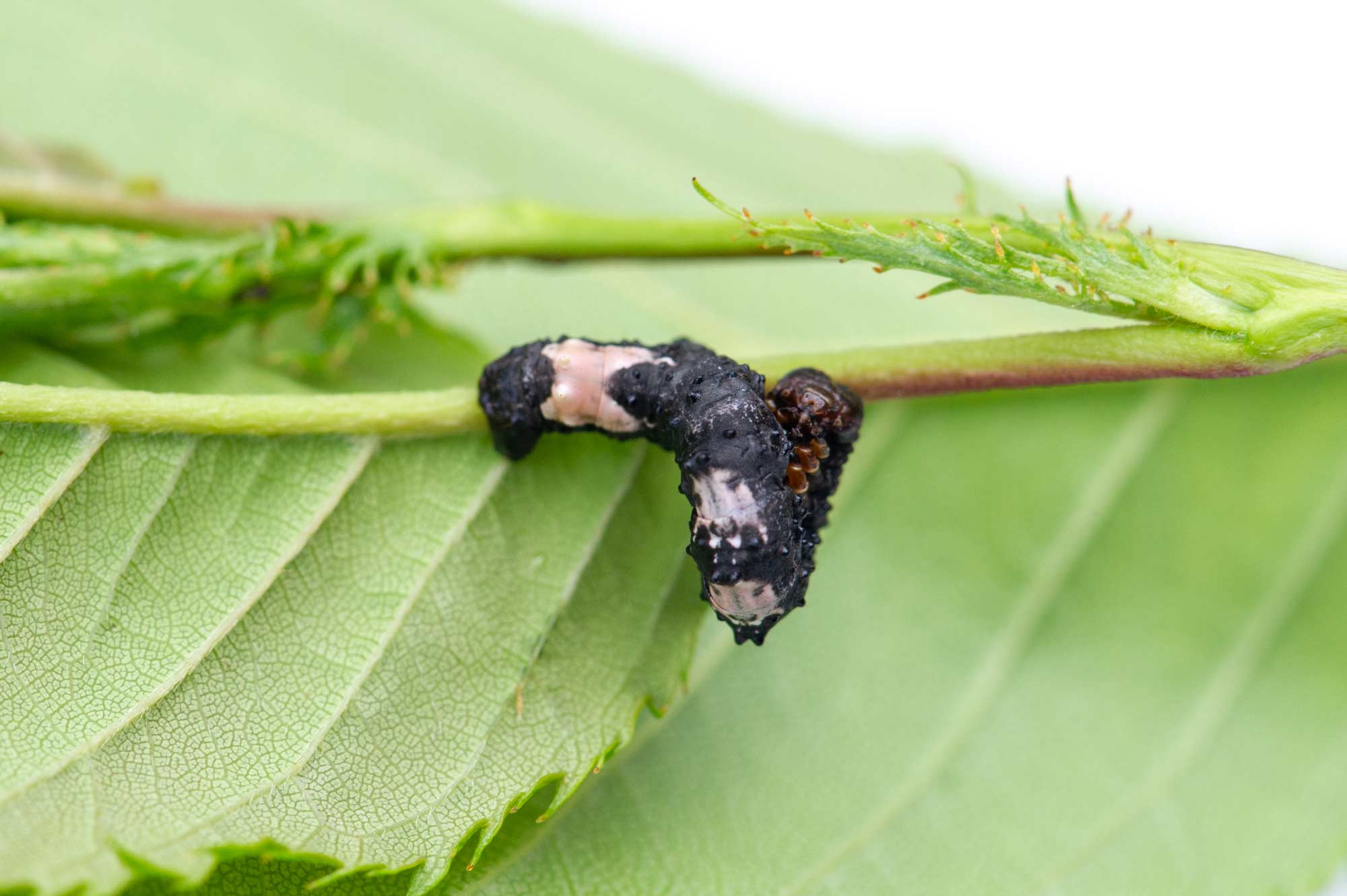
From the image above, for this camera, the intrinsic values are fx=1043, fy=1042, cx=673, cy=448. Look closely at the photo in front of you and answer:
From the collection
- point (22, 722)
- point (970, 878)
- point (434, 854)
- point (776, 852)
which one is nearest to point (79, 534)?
point (22, 722)

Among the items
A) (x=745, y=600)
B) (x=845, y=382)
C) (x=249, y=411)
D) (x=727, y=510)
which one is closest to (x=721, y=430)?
(x=727, y=510)

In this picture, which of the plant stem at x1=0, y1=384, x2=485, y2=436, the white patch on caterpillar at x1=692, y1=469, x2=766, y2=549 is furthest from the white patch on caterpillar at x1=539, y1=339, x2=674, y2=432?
the white patch on caterpillar at x1=692, y1=469, x2=766, y2=549

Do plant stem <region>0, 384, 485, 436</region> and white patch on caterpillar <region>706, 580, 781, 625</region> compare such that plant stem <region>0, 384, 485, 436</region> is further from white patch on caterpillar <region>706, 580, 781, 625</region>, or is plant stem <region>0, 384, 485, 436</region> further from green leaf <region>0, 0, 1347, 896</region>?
white patch on caterpillar <region>706, 580, 781, 625</region>

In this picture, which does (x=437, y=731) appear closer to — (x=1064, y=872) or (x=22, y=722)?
(x=22, y=722)

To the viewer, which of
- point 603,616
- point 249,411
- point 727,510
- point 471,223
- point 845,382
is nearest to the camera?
point 727,510

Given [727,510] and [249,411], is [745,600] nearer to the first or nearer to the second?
[727,510]
